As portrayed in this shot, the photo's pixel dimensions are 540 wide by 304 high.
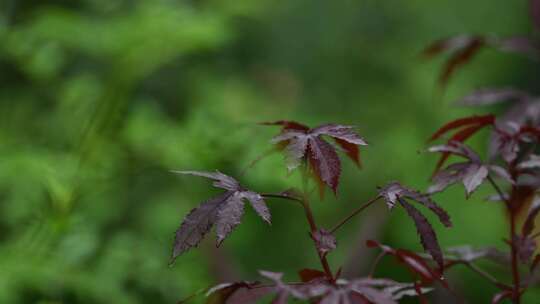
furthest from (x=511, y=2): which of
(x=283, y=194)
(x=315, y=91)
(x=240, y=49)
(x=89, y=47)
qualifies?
(x=283, y=194)

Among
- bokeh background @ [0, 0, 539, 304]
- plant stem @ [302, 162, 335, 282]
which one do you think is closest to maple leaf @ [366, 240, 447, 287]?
plant stem @ [302, 162, 335, 282]

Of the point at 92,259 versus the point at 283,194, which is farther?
the point at 92,259

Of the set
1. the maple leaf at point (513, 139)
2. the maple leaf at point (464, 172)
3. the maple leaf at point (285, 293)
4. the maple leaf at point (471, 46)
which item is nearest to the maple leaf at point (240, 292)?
the maple leaf at point (285, 293)

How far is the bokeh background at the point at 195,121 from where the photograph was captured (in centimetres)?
191

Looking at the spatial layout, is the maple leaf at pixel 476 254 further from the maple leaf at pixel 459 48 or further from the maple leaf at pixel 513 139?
the maple leaf at pixel 459 48

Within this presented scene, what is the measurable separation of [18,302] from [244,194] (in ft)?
4.76

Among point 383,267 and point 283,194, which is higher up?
point 283,194

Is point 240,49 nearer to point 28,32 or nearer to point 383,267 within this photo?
point 383,267

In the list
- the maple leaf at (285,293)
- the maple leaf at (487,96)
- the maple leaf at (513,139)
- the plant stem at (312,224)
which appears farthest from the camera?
the maple leaf at (487,96)

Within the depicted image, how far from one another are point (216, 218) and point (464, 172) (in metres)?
0.34

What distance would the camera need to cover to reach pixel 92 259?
199 cm

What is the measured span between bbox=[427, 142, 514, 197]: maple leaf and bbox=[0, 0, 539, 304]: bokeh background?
824mm

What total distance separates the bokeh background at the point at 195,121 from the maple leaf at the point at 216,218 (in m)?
0.93

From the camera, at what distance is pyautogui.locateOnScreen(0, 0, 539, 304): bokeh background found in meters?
1.91
